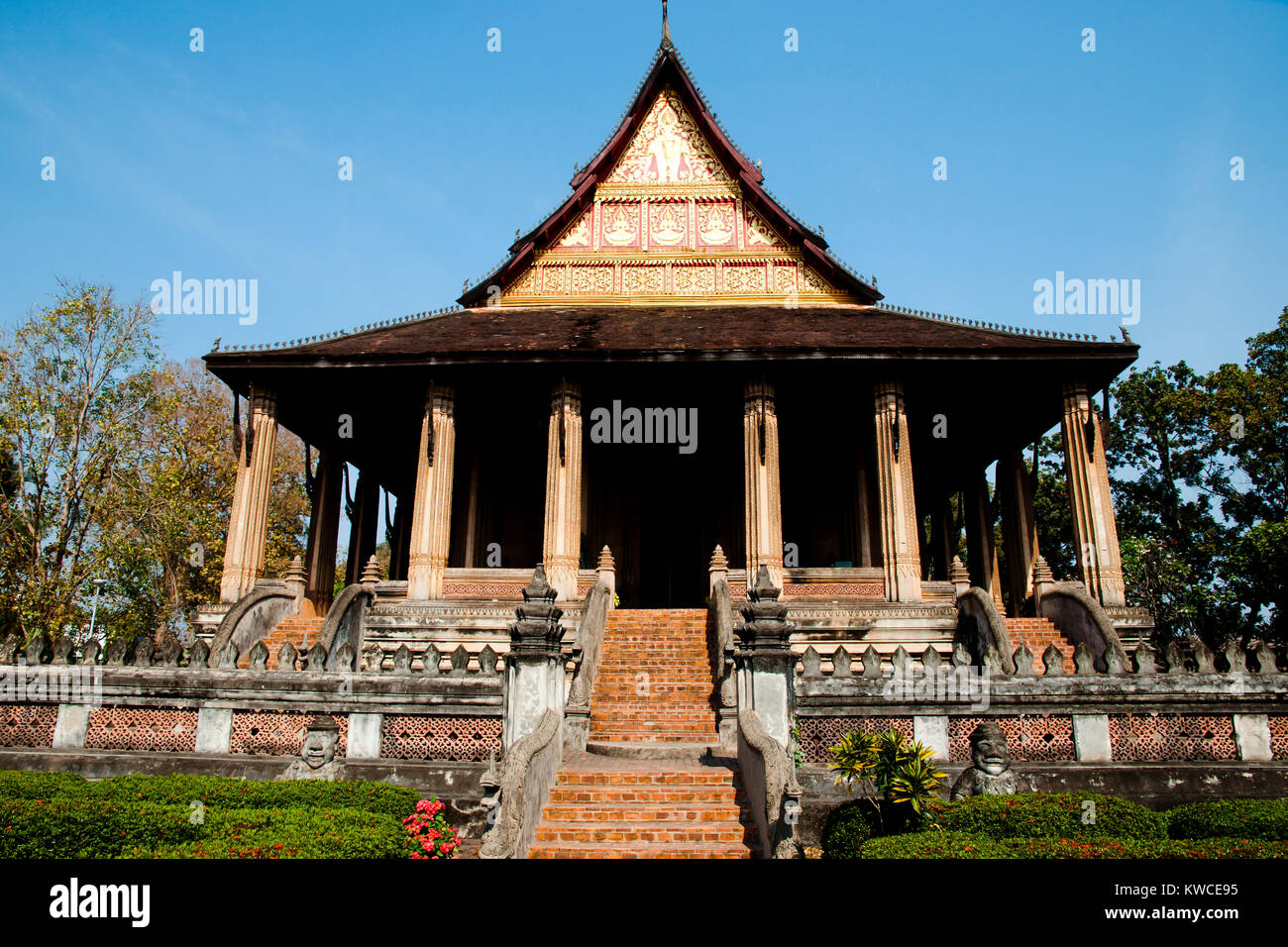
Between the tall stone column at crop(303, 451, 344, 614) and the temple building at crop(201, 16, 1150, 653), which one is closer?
the temple building at crop(201, 16, 1150, 653)

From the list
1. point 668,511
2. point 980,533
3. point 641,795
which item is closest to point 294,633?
point 641,795

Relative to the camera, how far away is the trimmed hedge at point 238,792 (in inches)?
316

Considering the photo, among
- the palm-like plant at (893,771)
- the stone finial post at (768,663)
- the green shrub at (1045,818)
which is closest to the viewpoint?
the green shrub at (1045,818)

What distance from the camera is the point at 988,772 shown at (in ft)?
27.1

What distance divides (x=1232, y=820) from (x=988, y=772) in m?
1.97

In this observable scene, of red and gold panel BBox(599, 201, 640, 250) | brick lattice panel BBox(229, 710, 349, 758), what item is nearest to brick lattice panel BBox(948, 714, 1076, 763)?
brick lattice panel BBox(229, 710, 349, 758)

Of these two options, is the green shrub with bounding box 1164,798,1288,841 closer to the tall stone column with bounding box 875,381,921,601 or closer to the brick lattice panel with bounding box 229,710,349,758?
the tall stone column with bounding box 875,381,921,601

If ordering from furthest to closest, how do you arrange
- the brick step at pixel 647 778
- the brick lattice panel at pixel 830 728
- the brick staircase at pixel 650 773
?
the brick lattice panel at pixel 830 728
the brick step at pixel 647 778
the brick staircase at pixel 650 773

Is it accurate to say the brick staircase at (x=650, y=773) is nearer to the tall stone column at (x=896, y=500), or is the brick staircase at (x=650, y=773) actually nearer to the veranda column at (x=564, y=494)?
the veranda column at (x=564, y=494)

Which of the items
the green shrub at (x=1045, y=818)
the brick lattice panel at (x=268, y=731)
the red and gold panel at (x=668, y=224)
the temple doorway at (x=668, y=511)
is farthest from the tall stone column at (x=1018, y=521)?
the brick lattice panel at (x=268, y=731)

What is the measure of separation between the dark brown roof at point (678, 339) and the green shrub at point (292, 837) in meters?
10.7

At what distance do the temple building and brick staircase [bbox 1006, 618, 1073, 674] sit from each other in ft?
0.36

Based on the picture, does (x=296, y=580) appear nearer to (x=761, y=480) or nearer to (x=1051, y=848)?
(x=761, y=480)

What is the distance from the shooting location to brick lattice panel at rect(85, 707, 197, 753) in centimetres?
1073
